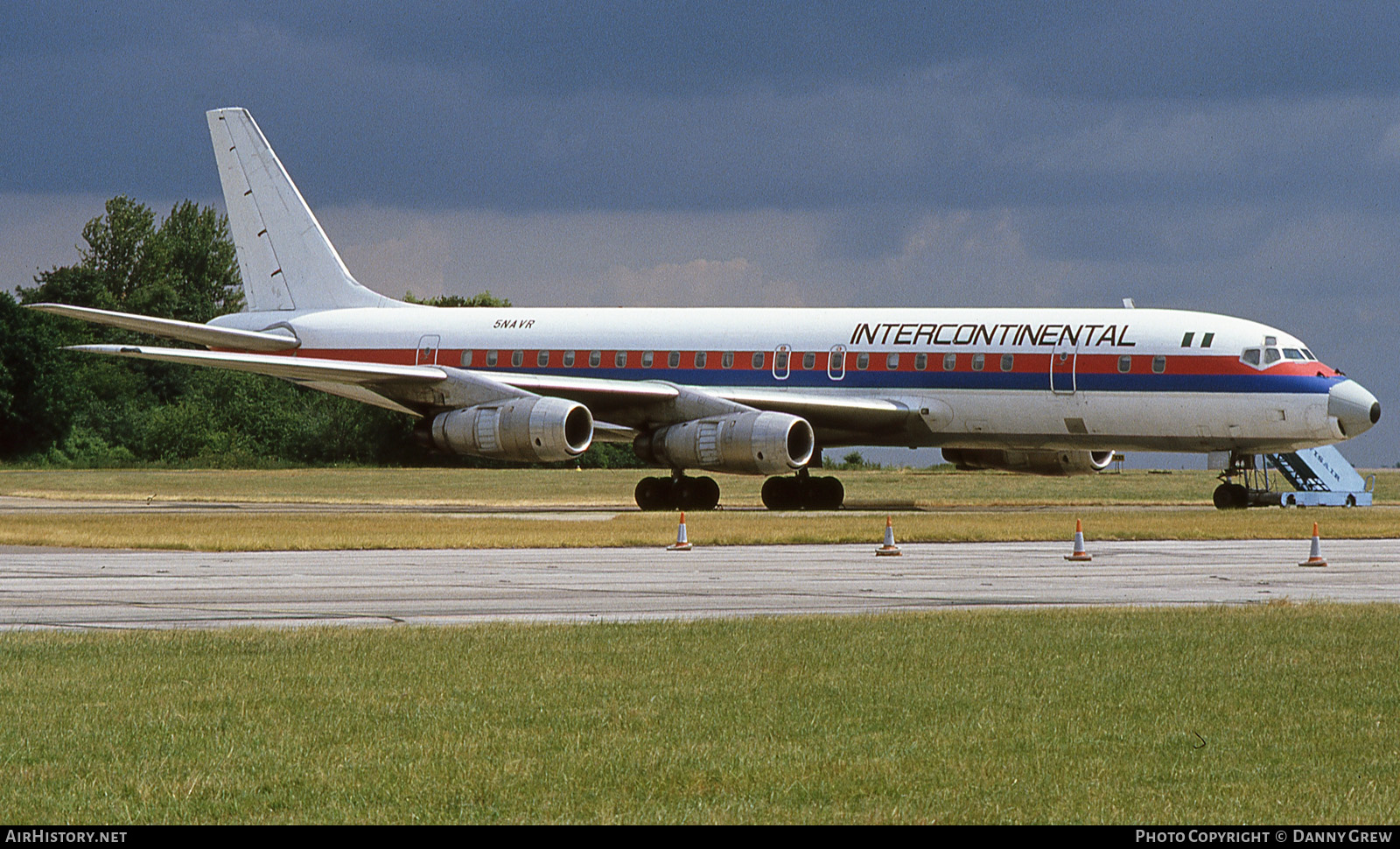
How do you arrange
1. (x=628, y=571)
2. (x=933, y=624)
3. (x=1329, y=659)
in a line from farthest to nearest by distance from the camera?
(x=628, y=571) → (x=933, y=624) → (x=1329, y=659)

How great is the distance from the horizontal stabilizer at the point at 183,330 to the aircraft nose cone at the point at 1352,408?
2361 centimetres

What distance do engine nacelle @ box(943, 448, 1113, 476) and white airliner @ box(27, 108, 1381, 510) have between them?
0.14 ft

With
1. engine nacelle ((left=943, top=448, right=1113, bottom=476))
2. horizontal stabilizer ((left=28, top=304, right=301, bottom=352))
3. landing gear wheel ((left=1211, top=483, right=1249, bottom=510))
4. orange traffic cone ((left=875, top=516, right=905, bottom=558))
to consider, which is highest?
horizontal stabilizer ((left=28, top=304, right=301, bottom=352))

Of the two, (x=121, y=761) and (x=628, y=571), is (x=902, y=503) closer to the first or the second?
(x=628, y=571)

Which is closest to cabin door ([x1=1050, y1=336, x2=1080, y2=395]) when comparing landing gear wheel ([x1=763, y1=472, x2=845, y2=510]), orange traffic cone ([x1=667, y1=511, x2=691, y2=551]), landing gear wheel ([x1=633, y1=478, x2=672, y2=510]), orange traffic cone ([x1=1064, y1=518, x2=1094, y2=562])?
landing gear wheel ([x1=763, y1=472, x2=845, y2=510])

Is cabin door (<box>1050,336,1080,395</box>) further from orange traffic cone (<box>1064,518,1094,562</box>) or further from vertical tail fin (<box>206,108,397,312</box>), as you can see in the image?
vertical tail fin (<box>206,108,397,312</box>)

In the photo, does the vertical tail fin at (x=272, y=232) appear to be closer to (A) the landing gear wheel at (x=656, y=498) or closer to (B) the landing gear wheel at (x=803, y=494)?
(A) the landing gear wheel at (x=656, y=498)

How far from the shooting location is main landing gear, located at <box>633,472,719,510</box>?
37312 millimetres

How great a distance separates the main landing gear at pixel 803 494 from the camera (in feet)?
126

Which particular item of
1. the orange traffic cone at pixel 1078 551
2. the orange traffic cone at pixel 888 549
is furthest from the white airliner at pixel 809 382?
the orange traffic cone at pixel 1078 551

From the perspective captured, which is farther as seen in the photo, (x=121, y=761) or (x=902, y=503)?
(x=902, y=503)
